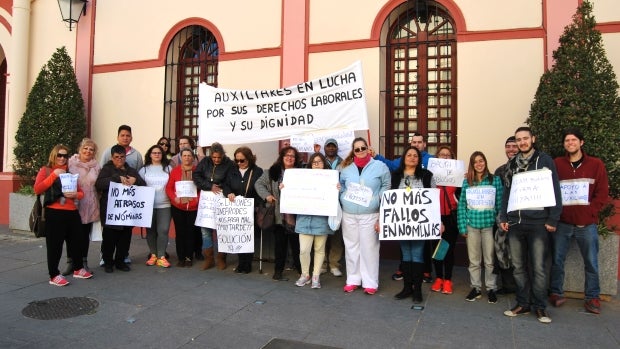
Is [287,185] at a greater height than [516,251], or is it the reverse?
[287,185]

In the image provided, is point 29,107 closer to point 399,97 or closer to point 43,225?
point 43,225

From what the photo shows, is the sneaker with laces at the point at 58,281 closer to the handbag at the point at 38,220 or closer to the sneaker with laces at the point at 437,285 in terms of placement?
the handbag at the point at 38,220

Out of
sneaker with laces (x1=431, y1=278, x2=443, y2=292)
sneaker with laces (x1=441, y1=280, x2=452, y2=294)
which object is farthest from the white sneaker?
sneaker with laces (x1=441, y1=280, x2=452, y2=294)

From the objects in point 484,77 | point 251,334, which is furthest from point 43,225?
point 484,77

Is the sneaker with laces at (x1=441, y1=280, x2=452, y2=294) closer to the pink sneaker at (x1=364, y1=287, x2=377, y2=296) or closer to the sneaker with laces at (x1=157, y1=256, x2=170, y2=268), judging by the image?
the pink sneaker at (x1=364, y1=287, x2=377, y2=296)

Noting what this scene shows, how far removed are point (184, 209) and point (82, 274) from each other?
1.65 meters

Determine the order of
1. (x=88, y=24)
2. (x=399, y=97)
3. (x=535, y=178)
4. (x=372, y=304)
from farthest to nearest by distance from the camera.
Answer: (x=88, y=24)
(x=399, y=97)
(x=372, y=304)
(x=535, y=178)

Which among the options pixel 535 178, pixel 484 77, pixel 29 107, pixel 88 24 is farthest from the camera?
pixel 88 24

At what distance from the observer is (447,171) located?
600cm

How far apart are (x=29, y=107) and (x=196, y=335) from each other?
8022 millimetres

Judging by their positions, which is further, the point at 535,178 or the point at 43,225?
the point at 43,225

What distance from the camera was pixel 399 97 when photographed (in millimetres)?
8180

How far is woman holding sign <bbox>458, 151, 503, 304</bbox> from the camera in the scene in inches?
212

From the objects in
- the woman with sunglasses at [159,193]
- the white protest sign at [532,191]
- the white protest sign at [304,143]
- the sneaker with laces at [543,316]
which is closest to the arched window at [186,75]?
the woman with sunglasses at [159,193]
